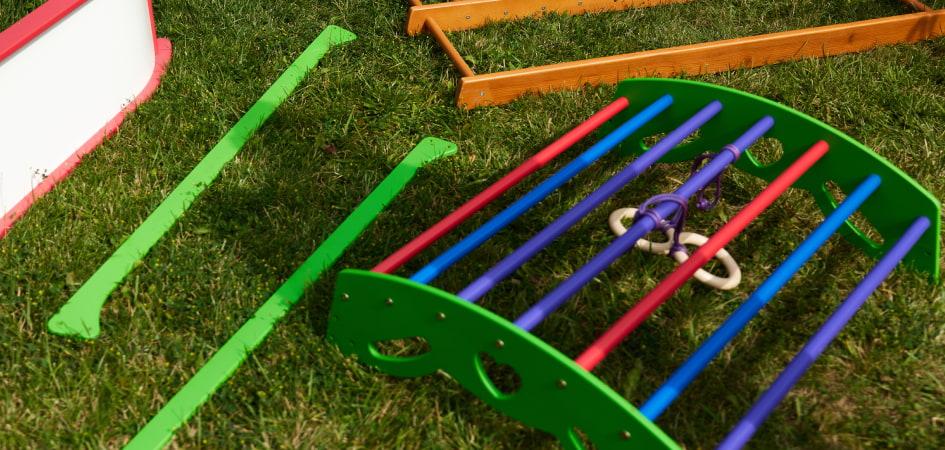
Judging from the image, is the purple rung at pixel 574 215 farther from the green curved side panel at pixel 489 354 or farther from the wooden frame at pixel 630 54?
the wooden frame at pixel 630 54

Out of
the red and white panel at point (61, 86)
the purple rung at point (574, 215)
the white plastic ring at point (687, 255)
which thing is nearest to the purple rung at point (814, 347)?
the white plastic ring at point (687, 255)

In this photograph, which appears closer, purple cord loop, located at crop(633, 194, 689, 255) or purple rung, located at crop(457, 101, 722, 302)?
purple rung, located at crop(457, 101, 722, 302)

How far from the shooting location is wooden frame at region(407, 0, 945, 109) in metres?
2.96

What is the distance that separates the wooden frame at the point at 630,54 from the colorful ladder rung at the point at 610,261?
0.38 metres

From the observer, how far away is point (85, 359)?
2010 millimetres

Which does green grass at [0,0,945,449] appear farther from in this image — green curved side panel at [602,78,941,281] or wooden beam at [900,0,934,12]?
wooden beam at [900,0,934,12]

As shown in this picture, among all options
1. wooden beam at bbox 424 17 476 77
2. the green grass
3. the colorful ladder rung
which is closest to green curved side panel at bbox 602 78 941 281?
the colorful ladder rung

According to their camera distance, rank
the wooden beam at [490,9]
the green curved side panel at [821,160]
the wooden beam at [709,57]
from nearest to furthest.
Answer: the green curved side panel at [821,160] < the wooden beam at [709,57] < the wooden beam at [490,9]

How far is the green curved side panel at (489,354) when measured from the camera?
5.15 ft

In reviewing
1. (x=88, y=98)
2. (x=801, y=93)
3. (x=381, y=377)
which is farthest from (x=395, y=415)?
(x=801, y=93)

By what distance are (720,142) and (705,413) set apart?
2.75 feet

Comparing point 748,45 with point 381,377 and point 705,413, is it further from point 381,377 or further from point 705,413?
point 381,377

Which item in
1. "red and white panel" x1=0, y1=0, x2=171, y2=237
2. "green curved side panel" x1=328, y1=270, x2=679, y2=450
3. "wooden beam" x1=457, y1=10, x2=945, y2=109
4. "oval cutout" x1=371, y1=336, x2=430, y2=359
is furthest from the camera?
"wooden beam" x1=457, y1=10, x2=945, y2=109

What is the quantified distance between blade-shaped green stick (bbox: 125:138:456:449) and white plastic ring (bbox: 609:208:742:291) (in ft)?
1.95
